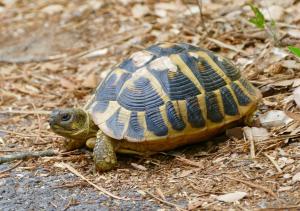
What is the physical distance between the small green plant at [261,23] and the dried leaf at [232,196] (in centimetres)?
151

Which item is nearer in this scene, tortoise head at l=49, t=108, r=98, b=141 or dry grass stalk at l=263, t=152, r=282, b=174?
dry grass stalk at l=263, t=152, r=282, b=174

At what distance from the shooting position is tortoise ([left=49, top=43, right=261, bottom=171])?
322cm

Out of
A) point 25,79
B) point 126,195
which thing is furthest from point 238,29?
point 126,195

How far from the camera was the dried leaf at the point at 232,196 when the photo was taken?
265cm

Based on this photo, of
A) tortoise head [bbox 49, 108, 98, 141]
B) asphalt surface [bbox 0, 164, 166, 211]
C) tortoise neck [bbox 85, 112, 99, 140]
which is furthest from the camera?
tortoise neck [bbox 85, 112, 99, 140]

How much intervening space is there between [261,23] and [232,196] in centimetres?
157

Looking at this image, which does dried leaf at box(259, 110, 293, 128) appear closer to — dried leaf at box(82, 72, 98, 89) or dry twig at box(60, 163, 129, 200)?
dry twig at box(60, 163, 129, 200)

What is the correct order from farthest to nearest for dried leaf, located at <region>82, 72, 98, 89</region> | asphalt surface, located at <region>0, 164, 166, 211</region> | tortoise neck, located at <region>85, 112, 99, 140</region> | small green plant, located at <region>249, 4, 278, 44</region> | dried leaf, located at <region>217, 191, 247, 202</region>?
dried leaf, located at <region>82, 72, 98, 89</region>, small green plant, located at <region>249, 4, 278, 44</region>, tortoise neck, located at <region>85, 112, 99, 140</region>, asphalt surface, located at <region>0, 164, 166, 211</region>, dried leaf, located at <region>217, 191, 247, 202</region>

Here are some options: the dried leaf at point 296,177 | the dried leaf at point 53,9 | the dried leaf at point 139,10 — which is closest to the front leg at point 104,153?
the dried leaf at point 296,177

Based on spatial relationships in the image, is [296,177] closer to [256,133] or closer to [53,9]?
[256,133]

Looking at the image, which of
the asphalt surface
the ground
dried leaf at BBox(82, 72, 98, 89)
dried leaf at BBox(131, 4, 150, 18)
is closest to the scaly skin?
the ground

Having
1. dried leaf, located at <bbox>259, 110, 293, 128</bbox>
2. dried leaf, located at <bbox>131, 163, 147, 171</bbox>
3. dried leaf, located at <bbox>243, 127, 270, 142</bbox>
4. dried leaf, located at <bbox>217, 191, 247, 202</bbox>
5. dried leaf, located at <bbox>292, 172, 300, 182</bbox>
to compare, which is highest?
dried leaf, located at <bbox>292, 172, 300, 182</bbox>

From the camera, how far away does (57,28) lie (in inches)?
242

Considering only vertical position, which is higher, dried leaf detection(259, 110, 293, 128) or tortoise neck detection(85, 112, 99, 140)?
tortoise neck detection(85, 112, 99, 140)
